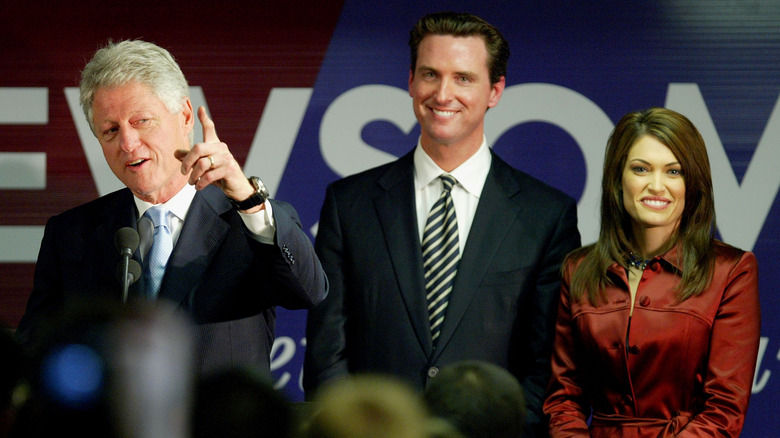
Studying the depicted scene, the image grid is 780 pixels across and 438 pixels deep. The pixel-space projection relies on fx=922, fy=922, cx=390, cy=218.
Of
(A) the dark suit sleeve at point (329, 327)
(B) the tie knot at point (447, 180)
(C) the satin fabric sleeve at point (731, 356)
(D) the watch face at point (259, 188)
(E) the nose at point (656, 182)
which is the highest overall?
(E) the nose at point (656, 182)

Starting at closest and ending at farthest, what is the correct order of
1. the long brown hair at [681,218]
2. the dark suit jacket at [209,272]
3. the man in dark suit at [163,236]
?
1. the dark suit jacket at [209,272]
2. the man in dark suit at [163,236]
3. the long brown hair at [681,218]

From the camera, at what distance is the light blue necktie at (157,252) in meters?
2.11

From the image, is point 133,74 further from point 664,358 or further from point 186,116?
point 664,358

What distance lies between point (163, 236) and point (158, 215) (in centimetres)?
7

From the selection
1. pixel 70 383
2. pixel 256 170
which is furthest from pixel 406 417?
pixel 256 170

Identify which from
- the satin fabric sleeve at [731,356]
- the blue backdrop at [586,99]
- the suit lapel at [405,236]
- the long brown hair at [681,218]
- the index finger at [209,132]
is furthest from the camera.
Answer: the blue backdrop at [586,99]

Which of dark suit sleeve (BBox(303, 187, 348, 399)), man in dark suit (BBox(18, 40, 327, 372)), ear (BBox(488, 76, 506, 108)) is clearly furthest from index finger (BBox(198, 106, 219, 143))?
ear (BBox(488, 76, 506, 108))

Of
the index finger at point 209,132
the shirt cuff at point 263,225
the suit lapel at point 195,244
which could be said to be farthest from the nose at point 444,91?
the index finger at point 209,132

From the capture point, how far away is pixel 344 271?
2814 mm

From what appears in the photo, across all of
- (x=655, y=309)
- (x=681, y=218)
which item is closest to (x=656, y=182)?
(x=681, y=218)

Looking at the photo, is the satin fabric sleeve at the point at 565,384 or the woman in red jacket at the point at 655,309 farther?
the satin fabric sleeve at the point at 565,384

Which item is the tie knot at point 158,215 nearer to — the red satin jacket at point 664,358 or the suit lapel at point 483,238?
the suit lapel at point 483,238

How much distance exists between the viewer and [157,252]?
2.21m

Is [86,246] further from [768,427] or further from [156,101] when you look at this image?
[768,427]
